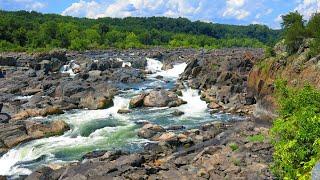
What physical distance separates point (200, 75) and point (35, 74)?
1075 inches

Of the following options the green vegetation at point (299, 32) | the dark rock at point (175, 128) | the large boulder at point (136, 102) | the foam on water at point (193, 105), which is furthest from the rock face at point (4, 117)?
the green vegetation at point (299, 32)

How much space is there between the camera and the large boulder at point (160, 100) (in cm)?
A: 5316

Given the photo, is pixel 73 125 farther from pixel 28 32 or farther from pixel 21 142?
pixel 28 32

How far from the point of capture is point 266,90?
4581 centimetres

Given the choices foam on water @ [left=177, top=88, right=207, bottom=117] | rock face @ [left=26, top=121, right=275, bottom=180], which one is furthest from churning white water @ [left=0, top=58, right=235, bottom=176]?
rock face @ [left=26, top=121, right=275, bottom=180]

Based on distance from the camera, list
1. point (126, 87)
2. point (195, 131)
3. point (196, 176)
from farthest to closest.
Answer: point (126, 87)
point (195, 131)
point (196, 176)

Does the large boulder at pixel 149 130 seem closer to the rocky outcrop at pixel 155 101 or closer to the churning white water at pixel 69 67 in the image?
the rocky outcrop at pixel 155 101

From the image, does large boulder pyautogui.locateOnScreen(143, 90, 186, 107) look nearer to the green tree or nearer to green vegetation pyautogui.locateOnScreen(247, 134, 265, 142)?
the green tree

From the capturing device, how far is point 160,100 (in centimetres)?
5356

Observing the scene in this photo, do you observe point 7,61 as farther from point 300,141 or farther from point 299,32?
point 300,141

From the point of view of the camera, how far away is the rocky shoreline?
2880cm

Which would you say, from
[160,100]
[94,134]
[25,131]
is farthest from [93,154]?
[160,100]

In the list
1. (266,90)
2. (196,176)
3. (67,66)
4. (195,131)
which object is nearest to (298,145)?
(196,176)

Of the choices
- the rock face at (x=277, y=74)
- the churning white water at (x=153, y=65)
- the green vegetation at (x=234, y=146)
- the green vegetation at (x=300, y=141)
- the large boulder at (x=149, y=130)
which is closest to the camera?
the green vegetation at (x=300, y=141)
